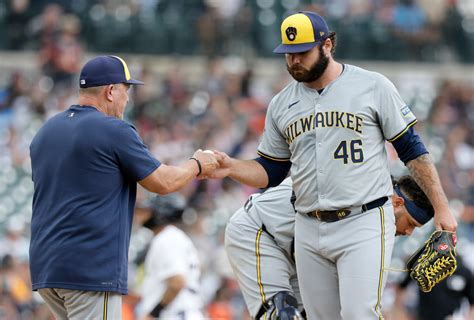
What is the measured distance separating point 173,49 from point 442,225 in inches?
517

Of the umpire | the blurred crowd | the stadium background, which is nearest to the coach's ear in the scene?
the umpire

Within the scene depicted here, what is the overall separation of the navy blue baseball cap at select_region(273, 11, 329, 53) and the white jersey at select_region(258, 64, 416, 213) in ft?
1.00

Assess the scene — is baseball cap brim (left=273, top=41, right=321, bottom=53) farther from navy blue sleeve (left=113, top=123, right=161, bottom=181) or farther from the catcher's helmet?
the catcher's helmet

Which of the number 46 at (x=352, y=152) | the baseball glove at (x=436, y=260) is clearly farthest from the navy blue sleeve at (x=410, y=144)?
the baseball glove at (x=436, y=260)

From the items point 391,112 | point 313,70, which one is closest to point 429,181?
point 391,112

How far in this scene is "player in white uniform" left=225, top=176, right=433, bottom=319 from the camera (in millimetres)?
6867

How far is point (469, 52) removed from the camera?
20.5 m

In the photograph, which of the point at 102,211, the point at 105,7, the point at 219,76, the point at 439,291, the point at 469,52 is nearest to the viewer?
the point at 102,211

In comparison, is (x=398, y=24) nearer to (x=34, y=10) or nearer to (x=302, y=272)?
(x=34, y=10)

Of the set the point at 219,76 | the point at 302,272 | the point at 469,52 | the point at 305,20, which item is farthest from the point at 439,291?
the point at 469,52

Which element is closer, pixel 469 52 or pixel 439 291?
pixel 439 291

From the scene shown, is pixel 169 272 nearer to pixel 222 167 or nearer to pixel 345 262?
pixel 222 167

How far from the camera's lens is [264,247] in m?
6.95

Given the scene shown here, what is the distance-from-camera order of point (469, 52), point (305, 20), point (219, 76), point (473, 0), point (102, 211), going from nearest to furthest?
point (102, 211) < point (305, 20) < point (219, 76) < point (469, 52) < point (473, 0)
